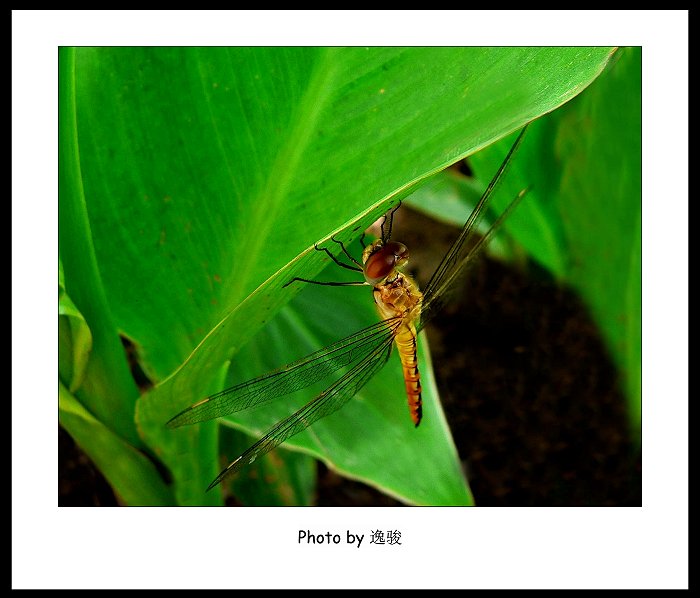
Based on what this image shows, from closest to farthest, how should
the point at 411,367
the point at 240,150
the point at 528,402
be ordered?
the point at 240,150, the point at 411,367, the point at 528,402

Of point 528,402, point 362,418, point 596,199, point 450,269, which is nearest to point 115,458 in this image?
point 362,418

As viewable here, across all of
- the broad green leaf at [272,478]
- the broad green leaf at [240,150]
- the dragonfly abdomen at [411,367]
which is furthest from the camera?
the broad green leaf at [272,478]

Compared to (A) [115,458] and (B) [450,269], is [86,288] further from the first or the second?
(B) [450,269]

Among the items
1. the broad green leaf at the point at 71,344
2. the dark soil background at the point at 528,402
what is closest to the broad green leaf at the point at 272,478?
the dark soil background at the point at 528,402

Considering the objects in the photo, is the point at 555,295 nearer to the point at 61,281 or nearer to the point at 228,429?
the point at 228,429

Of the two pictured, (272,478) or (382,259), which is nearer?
(382,259)

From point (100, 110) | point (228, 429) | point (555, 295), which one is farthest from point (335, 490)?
point (100, 110)

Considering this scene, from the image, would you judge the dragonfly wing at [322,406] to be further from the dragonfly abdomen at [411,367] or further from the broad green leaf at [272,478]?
the broad green leaf at [272,478]
